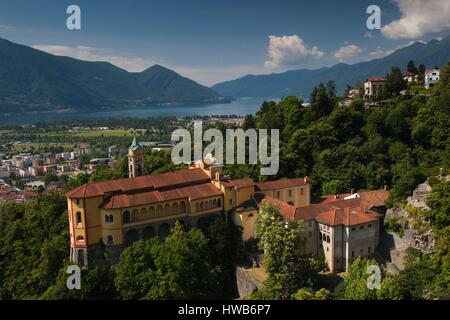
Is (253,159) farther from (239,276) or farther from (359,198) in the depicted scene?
(239,276)

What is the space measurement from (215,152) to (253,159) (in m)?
8.36

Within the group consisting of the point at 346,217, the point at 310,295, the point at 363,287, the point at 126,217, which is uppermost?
the point at 126,217

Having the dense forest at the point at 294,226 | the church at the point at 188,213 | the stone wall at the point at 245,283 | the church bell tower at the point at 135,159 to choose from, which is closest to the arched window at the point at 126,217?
the church at the point at 188,213

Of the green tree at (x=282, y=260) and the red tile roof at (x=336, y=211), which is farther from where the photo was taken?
the red tile roof at (x=336, y=211)

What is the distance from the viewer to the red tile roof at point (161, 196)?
Answer: 35.7 m

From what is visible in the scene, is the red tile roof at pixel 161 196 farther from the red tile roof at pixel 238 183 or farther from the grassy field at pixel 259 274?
the grassy field at pixel 259 274

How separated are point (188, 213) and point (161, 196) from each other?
3.04 m

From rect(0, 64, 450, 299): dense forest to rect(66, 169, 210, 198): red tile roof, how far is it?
16.2ft

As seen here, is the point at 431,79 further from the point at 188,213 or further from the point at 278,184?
the point at 188,213

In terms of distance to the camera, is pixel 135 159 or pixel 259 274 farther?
pixel 135 159

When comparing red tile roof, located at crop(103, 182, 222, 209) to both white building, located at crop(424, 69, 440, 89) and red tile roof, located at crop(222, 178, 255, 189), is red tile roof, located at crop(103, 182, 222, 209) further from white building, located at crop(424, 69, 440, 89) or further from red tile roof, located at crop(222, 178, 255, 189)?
white building, located at crop(424, 69, 440, 89)

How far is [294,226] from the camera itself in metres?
33.7

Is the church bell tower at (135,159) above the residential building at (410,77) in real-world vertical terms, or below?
below

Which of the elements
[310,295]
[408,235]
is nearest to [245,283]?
[310,295]
